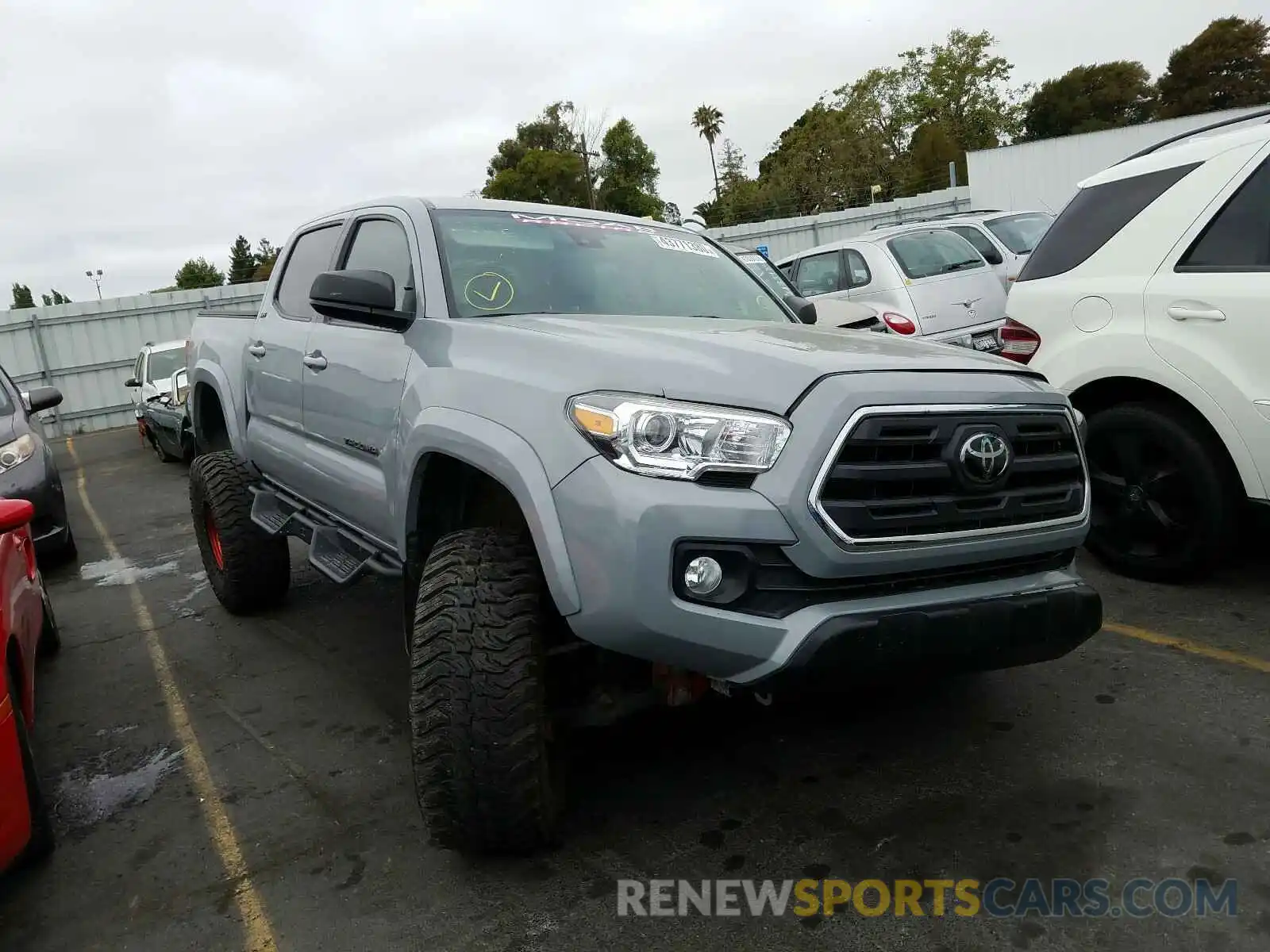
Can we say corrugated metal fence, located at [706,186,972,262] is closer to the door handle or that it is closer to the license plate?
the license plate

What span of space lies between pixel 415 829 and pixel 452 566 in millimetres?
872

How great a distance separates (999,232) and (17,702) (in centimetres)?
978

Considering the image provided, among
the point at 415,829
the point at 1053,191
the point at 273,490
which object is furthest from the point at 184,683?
the point at 1053,191

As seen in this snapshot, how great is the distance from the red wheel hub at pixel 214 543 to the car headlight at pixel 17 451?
2.02m

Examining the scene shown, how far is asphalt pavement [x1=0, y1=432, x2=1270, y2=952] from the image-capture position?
7.80ft

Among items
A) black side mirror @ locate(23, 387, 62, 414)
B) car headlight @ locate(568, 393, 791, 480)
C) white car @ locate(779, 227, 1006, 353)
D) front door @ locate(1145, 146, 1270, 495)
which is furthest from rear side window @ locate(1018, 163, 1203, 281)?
black side mirror @ locate(23, 387, 62, 414)

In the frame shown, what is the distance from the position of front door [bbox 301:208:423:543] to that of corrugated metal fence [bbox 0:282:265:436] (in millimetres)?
16577

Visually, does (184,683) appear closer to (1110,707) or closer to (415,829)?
(415,829)

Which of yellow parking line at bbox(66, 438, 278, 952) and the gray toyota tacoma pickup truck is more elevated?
the gray toyota tacoma pickup truck

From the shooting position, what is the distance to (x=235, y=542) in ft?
16.3

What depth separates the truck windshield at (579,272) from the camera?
335 centimetres

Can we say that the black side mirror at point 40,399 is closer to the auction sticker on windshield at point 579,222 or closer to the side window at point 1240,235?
the auction sticker on windshield at point 579,222

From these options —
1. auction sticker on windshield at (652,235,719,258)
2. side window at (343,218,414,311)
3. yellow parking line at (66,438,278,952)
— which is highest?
side window at (343,218,414,311)

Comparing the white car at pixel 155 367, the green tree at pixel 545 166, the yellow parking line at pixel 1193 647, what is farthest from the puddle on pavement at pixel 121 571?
the green tree at pixel 545 166
